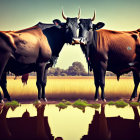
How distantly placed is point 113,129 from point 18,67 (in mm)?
5191

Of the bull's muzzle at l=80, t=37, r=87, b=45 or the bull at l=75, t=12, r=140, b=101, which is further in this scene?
the bull at l=75, t=12, r=140, b=101

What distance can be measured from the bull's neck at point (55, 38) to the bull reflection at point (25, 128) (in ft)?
14.7

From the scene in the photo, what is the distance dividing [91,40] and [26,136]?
619 cm

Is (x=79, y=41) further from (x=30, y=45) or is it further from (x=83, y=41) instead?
(x=30, y=45)

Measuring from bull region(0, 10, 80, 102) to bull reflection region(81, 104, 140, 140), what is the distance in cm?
408

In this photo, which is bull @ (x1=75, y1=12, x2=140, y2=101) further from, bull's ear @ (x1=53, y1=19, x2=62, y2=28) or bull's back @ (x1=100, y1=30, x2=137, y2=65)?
bull's ear @ (x1=53, y1=19, x2=62, y2=28)

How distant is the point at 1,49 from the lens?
8.54m

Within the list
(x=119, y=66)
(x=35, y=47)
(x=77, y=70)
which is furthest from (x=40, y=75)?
(x=77, y=70)

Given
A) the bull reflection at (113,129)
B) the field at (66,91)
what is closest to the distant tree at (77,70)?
the field at (66,91)

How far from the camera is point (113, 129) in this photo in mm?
4691

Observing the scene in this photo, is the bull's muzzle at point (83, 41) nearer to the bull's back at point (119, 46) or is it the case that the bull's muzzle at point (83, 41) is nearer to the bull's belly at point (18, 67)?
the bull's back at point (119, 46)

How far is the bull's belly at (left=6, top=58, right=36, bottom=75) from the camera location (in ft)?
29.1

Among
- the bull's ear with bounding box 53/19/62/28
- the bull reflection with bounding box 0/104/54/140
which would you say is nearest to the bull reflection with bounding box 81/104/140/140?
the bull reflection with bounding box 0/104/54/140

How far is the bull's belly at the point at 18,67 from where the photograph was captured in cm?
886
